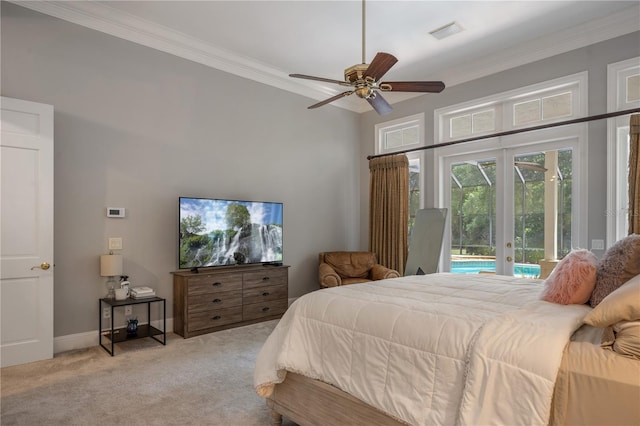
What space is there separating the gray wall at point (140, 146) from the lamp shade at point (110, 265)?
14 centimetres

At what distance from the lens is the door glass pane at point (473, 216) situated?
196 inches

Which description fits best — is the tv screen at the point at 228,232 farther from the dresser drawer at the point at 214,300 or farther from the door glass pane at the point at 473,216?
the door glass pane at the point at 473,216

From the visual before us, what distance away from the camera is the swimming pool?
458 cm

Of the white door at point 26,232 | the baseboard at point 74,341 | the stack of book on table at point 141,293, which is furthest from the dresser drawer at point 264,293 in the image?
the white door at point 26,232

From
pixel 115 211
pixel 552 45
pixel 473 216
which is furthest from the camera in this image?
pixel 473 216

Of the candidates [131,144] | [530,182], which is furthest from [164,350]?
[530,182]

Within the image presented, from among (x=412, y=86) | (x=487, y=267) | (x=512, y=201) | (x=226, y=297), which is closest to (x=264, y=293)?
(x=226, y=297)

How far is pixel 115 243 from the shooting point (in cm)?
399

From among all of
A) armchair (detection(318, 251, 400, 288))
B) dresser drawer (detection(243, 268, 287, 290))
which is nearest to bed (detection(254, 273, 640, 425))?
dresser drawer (detection(243, 268, 287, 290))

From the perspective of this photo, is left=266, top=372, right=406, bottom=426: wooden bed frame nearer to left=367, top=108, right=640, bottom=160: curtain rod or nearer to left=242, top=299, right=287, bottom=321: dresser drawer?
left=242, top=299, right=287, bottom=321: dresser drawer

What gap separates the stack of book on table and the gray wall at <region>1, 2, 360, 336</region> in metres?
0.24

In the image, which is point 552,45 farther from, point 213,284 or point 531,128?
point 213,284

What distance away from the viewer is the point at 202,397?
8.86 feet

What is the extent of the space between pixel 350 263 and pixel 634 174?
11.1ft
